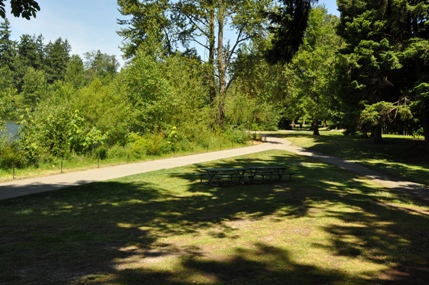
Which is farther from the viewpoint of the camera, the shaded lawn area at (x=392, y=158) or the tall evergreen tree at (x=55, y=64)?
the tall evergreen tree at (x=55, y=64)

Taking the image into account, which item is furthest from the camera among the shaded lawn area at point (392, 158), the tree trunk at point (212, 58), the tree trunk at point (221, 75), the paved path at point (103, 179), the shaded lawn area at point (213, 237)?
the tree trunk at point (221, 75)

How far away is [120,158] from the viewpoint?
1836 cm

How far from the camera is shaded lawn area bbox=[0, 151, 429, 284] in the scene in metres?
4.59

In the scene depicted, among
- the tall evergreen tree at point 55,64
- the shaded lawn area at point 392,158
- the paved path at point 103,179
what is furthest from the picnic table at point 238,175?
the tall evergreen tree at point 55,64

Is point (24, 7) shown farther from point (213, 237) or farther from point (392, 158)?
point (392, 158)

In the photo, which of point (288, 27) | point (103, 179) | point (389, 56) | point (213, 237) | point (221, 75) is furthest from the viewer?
point (221, 75)

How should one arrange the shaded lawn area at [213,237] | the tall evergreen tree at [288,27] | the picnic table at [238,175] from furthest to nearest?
the picnic table at [238,175], the tall evergreen tree at [288,27], the shaded lawn area at [213,237]

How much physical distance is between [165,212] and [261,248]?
10.9 ft

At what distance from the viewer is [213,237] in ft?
20.9

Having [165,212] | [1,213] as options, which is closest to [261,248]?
[165,212]

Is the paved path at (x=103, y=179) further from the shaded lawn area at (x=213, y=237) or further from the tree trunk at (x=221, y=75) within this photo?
the tree trunk at (x=221, y=75)

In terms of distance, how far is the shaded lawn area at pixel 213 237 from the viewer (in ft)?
15.0

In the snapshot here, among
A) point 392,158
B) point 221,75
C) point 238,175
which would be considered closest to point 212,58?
point 221,75

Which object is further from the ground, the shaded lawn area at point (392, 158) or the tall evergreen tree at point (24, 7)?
the tall evergreen tree at point (24, 7)
